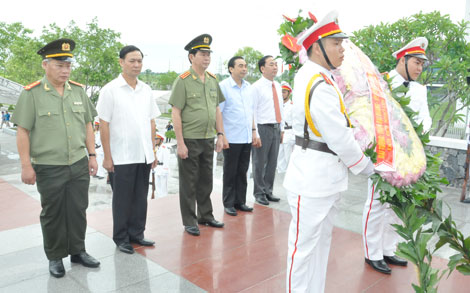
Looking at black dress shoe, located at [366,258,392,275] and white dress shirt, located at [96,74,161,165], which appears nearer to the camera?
black dress shoe, located at [366,258,392,275]

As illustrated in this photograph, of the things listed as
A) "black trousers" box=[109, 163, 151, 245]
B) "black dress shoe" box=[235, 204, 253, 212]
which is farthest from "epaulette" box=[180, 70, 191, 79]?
"black dress shoe" box=[235, 204, 253, 212]

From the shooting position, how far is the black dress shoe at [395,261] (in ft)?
10.9

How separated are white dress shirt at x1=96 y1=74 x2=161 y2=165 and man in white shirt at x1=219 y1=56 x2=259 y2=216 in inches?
49.4

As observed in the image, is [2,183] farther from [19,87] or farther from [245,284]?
[19,87]

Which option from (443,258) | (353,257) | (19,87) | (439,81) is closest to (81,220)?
(353,257)

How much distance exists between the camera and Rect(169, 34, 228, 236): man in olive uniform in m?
3.85

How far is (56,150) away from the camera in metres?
2.96

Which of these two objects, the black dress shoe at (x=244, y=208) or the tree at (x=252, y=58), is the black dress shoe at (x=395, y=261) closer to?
the black dress shoe at (x=244, y=208)

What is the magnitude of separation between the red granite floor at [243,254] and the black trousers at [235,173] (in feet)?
0.74

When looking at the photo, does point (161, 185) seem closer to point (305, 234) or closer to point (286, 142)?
point (286, 142)

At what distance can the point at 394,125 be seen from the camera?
2494 mm

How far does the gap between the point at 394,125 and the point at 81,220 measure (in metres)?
2.49

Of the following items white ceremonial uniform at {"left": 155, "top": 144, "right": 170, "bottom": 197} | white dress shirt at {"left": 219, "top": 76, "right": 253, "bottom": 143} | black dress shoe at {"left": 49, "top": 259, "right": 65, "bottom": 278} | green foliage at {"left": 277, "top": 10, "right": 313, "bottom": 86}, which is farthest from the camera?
Answer: white ceremonial uniform at {"left": 155, "top": 144, "right": 170, "bottom": 197}

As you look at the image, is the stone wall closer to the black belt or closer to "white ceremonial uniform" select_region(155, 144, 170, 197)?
the black belt
